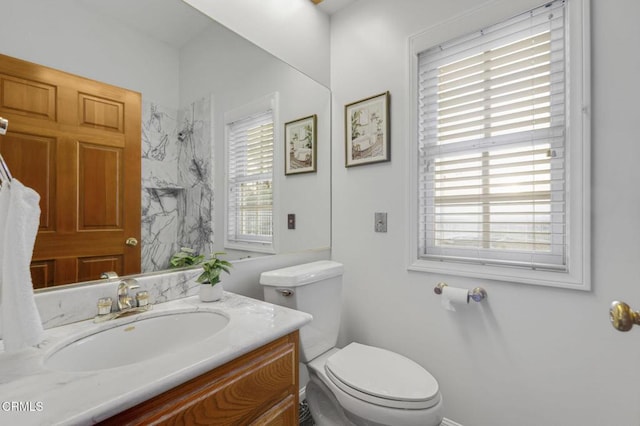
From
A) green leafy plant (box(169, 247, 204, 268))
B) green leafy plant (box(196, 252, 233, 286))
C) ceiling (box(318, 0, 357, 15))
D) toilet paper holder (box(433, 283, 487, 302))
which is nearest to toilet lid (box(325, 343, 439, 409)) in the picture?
toilet paper holder (box(433, 283, 487, 302))

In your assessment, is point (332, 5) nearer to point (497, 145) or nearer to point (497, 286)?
point (497, 145)

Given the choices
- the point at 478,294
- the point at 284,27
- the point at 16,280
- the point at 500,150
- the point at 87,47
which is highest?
the point at 284,27

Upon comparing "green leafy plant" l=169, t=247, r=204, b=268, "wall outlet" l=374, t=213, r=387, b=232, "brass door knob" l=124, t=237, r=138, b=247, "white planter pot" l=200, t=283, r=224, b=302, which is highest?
"wall outlet" l=374, t=213, r=387, b=232

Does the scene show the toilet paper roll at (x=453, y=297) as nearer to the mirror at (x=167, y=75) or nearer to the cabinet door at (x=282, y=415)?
the cabinet door at (x=282, y=415)

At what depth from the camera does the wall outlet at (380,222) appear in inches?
66.1

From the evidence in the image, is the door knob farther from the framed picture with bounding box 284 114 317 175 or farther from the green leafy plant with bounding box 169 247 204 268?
the framed picture with bounding box 284 114 317 175

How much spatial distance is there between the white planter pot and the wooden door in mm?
249

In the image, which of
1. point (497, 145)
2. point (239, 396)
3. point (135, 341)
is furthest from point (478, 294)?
point (135, 341)

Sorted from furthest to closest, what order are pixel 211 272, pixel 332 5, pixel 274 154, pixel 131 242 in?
pixel 332 5 < pixel 274 154 < pixel 211 272 < pixel 131 242

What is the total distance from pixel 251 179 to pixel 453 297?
1.15 m

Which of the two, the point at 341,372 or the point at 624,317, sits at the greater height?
the point at 624,317

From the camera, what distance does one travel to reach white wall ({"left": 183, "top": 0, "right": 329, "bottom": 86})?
1.38 m

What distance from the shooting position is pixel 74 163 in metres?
0.90

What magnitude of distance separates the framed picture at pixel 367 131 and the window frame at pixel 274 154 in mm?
483
